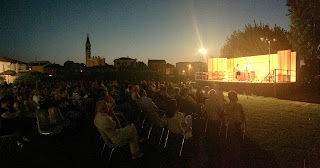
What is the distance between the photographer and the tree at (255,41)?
38969 millimetres

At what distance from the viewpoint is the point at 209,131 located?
→ 8.02 meters

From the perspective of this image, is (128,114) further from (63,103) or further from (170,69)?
(170,69)

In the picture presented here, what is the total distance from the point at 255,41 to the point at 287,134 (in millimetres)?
35804

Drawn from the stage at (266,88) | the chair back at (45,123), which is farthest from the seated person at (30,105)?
the stage at (266,88)

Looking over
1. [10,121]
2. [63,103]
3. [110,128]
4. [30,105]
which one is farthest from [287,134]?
[30,105]

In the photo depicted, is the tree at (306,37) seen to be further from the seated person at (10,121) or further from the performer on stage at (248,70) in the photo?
the seated person at (10,121)

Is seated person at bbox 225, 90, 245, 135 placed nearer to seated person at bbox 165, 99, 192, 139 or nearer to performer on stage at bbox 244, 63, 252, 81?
seated person at bbox 165, 99, 192, 139

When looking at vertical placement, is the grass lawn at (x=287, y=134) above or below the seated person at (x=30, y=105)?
below

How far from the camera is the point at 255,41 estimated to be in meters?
41.1

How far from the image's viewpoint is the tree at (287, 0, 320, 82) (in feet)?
70.8

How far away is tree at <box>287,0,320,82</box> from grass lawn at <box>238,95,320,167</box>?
1181 cm

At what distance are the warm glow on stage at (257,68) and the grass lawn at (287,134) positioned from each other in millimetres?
8365

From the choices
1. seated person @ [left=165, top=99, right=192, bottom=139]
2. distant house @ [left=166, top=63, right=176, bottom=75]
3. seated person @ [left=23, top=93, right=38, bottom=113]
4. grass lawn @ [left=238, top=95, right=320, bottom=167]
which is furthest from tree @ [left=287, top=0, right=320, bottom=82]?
distant house @ [left=166, top=63, right=176, bottom=75]

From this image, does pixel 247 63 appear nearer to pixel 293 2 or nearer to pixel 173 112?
pixel 293 2
